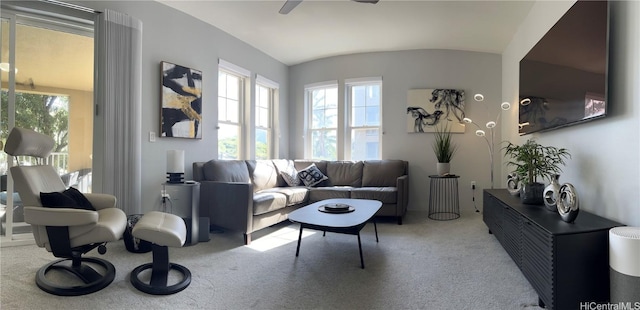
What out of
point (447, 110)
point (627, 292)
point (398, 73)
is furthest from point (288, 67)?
point (627, 292)

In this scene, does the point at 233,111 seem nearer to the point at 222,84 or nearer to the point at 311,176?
the point at 222,84

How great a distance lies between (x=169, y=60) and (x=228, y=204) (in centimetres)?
178

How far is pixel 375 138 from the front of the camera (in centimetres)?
520

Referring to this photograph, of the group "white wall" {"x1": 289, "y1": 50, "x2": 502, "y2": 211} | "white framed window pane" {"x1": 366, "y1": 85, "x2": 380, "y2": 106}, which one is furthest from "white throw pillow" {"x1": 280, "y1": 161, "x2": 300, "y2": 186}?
"white framed window pane" {"x1": 366, "y1": 85, "x2": 380, "y2": 106}

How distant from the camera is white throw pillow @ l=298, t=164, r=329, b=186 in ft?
15.1

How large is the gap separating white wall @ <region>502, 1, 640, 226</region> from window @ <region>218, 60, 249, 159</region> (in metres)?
3.85

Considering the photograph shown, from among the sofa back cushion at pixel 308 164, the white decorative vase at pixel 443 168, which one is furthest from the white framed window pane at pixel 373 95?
the white decorative vase at pixel 443 168

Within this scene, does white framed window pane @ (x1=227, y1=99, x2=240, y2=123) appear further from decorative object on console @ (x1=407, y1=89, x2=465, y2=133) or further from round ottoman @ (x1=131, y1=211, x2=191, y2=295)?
decorative object on console @ (x1=407, y1=89, x2=465, y2=133)

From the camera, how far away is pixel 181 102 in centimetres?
360

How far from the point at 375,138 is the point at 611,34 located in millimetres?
3416

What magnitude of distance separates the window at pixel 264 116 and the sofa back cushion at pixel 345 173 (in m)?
1.14

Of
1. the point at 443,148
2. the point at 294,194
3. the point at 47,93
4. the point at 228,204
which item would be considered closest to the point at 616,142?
the point at 443,148

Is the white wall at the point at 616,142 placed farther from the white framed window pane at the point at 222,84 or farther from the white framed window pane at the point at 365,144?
the white framed window pane at the point at 222,84

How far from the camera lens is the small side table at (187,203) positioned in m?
3.04
